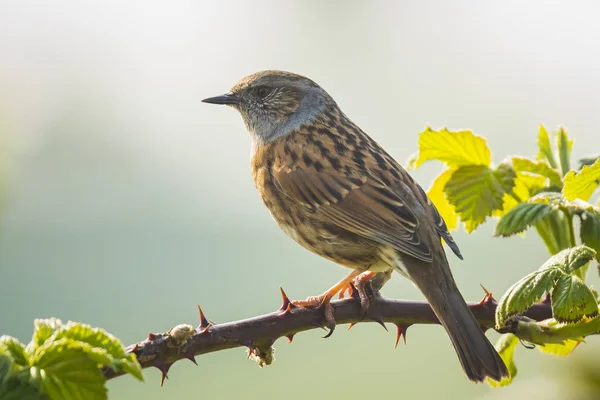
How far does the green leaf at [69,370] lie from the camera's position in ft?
4.97

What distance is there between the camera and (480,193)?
10.1 ft

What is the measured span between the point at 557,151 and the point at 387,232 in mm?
874

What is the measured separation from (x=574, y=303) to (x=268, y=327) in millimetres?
889

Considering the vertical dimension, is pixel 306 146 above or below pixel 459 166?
above

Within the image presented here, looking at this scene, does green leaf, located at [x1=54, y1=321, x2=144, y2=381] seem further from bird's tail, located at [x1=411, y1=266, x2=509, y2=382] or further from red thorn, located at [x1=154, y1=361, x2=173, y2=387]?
bird's tail, located at [x1=411, y1=266, x2=509, y2=382]

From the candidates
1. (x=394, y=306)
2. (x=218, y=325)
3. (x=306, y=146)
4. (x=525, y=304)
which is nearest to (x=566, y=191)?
(x=525, y=304)

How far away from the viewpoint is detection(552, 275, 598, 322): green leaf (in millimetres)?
2182

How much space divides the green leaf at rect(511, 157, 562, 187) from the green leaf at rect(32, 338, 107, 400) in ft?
6.61

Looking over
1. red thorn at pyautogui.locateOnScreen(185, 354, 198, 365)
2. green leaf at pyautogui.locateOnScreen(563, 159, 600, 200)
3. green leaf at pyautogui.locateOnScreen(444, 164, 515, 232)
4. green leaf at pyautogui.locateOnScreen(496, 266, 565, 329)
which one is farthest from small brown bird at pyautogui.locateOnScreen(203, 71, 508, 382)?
red thorn at pyautogui.locateOnScreen(185, 354, 198, 365)

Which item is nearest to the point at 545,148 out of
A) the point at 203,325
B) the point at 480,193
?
the point at 480,193

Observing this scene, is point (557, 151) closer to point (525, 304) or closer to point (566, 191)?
point (566, 191)

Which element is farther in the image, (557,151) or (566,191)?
(557,151)

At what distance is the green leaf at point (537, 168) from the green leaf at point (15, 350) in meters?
2.10

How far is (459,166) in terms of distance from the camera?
322 cm
